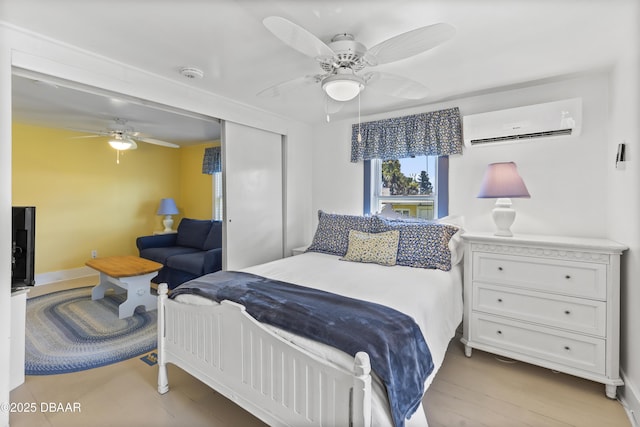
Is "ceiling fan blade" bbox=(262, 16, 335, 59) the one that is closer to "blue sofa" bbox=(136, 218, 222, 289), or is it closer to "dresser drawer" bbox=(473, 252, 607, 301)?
"dresser drawer" bbox=(473, 252, 607, 301)

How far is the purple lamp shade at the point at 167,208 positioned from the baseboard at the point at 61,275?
1374 mm

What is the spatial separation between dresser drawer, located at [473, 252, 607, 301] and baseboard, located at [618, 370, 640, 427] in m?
0.50

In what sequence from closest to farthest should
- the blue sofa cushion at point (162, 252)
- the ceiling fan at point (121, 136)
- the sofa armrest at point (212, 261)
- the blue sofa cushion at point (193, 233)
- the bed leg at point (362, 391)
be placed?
the bed leg at point (362, 391) < the sofa armrest at point (212, 261) < the ceiling fan at point (121, 136) < the blue sofa cushion at point (162, 252) < the blue sofa cushion at point (193, 233)

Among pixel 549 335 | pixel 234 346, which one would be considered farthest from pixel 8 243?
pixel 549 335

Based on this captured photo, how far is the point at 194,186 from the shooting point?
18.2 feet

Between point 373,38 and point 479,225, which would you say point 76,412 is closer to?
point 373,38

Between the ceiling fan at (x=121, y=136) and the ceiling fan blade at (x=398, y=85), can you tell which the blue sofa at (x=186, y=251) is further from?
the ceiling fan blade at (x=398, y=85)

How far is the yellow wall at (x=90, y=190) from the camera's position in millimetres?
4082

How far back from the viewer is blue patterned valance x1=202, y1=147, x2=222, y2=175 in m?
4.89

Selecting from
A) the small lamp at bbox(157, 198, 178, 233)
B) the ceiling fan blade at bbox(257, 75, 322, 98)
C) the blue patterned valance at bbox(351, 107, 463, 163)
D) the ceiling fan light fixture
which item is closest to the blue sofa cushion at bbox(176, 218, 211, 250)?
the small lamp at bbox(157, 198, 178, 233)

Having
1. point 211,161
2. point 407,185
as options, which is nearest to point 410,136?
point 407,185

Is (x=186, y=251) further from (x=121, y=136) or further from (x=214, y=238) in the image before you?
(x=121, y=136)

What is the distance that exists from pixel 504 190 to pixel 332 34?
5.76 feet

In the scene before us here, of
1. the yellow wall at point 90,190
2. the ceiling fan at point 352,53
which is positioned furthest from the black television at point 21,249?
the yellow wall at point 90,190
